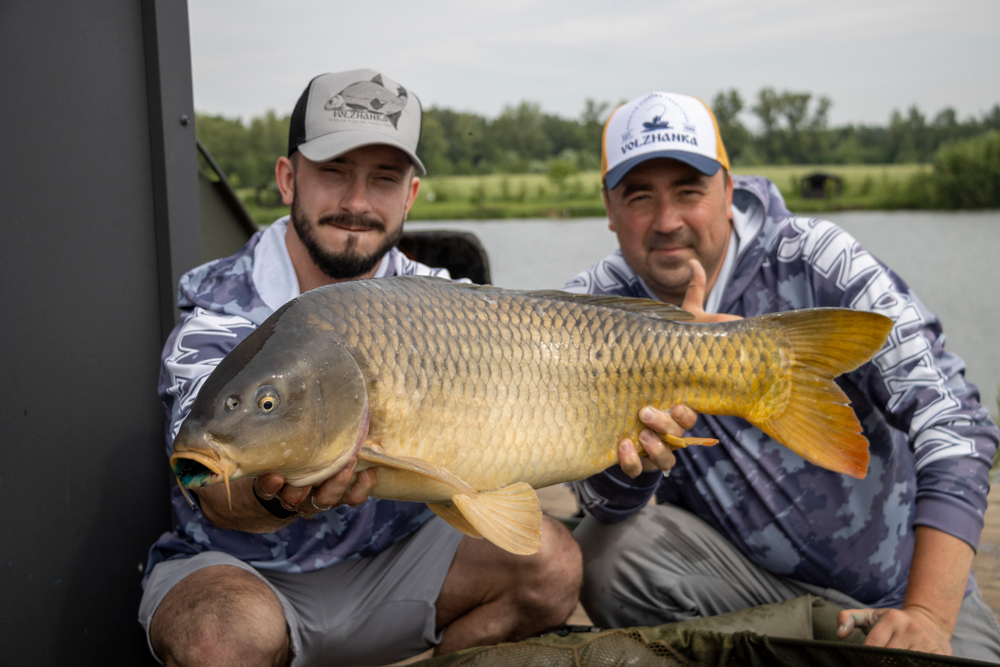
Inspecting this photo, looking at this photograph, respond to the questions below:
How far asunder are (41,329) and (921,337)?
185 centimetres

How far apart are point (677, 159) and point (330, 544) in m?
1.27

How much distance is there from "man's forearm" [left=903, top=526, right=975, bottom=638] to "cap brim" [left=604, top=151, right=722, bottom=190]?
3.19ft

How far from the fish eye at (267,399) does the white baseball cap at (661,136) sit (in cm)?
120

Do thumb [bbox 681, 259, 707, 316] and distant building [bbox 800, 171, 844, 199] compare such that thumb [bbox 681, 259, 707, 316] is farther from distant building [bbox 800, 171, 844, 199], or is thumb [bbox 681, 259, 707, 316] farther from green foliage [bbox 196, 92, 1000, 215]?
distant building [bbox 800, 171, 844, 199]

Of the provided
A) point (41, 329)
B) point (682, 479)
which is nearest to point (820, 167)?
point (682, 479)

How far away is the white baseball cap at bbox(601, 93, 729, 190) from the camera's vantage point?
183cm

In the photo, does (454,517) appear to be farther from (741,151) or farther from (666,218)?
(741,151)

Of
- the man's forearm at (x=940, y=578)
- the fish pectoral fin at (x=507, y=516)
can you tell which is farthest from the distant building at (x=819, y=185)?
the fish pectoral fin at (x=507, y=516)

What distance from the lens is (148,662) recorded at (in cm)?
183

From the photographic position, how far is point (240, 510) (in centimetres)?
122

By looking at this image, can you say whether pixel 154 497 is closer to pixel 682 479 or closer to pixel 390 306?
pixel 390 306

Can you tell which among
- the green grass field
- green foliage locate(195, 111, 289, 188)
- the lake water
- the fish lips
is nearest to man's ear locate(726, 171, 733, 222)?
the fish lips

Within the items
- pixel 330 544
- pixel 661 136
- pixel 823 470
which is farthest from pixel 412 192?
pixel 823 470

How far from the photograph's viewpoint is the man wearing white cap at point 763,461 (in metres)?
1.49
